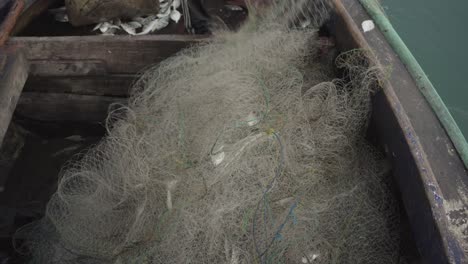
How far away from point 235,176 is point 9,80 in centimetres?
155

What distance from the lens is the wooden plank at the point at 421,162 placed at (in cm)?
155

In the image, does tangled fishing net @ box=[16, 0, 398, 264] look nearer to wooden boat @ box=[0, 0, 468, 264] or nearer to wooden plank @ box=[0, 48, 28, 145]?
wooden boat @ box=[0, 0, 468, 264]

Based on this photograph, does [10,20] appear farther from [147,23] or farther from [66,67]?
[147,23]

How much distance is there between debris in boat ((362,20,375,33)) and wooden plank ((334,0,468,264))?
86 mm

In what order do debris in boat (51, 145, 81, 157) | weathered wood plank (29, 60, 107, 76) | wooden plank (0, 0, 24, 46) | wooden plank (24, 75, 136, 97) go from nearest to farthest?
wooden plank (0, 0, 24, 46) < weathered wood plank (29, 60, 107, 76) < wooden plank (24, 75, 136, 97) < debris in boat (51, 145, 81, 157)

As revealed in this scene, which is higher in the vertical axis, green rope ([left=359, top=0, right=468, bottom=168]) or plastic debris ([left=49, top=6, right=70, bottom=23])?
plastic debris ([left=49, top=6, right=70, bottom=23])

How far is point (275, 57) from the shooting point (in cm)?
228

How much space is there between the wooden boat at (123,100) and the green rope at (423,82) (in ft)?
0.08

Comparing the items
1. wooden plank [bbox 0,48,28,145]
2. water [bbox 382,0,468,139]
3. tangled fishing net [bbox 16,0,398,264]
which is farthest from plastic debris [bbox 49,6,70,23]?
water [bbox 382,0,468,139]

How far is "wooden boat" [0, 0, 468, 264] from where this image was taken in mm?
1666

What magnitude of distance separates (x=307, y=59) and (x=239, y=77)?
25.1 inches

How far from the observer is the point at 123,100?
2949mm

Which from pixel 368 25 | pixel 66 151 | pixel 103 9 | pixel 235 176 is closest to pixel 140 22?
pixel 103 9

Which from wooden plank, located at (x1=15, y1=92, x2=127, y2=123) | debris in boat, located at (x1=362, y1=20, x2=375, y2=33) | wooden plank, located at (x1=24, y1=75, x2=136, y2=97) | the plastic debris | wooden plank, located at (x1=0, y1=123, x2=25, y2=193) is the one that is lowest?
wooden plank, located at (x1=0, y1=123, x2=25, y2=193)
